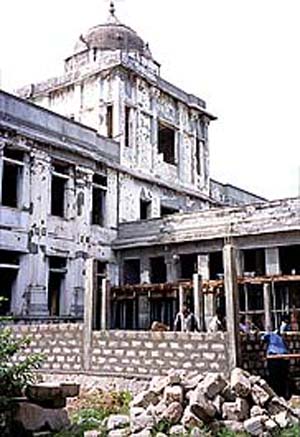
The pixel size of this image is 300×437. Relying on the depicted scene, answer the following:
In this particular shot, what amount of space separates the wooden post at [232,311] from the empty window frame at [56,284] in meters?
10.2

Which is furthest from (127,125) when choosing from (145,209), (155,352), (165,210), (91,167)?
(155,352)

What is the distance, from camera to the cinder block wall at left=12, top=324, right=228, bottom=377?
10719 mm

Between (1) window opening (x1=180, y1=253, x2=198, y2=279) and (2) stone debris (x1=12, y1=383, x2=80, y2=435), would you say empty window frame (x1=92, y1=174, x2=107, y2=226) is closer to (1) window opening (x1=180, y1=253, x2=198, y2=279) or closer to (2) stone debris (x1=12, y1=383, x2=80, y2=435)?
(1) window opening (x1=180, y1=253, x2=198, y2=279)

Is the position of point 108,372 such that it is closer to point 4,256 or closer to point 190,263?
point 4,256

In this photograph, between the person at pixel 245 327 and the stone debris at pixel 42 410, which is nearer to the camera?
the stone debris at pixel 42 410

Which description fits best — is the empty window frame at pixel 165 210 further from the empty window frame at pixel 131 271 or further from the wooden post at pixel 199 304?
the wooden post at pixel 199 304

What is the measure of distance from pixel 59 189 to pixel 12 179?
6.85 feet

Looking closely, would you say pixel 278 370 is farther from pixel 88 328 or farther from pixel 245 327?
pixel 88 328

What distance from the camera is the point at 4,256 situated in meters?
18.2

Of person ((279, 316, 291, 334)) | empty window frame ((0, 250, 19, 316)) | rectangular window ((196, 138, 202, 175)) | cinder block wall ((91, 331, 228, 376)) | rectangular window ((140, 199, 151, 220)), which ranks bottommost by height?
cinder block wall ((91, 331, 228, 376))

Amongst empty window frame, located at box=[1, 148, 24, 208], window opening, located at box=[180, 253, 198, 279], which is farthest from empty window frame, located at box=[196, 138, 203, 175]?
empty window frame, located at box=[1, 148, 24, 208]

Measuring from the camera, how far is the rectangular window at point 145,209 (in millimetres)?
24175

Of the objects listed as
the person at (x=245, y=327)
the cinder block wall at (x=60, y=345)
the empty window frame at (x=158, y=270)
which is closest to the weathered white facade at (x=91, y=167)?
the empty window frame at (x=158, y=270)

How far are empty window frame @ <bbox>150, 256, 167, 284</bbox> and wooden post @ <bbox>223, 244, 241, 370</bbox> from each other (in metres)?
11.3
